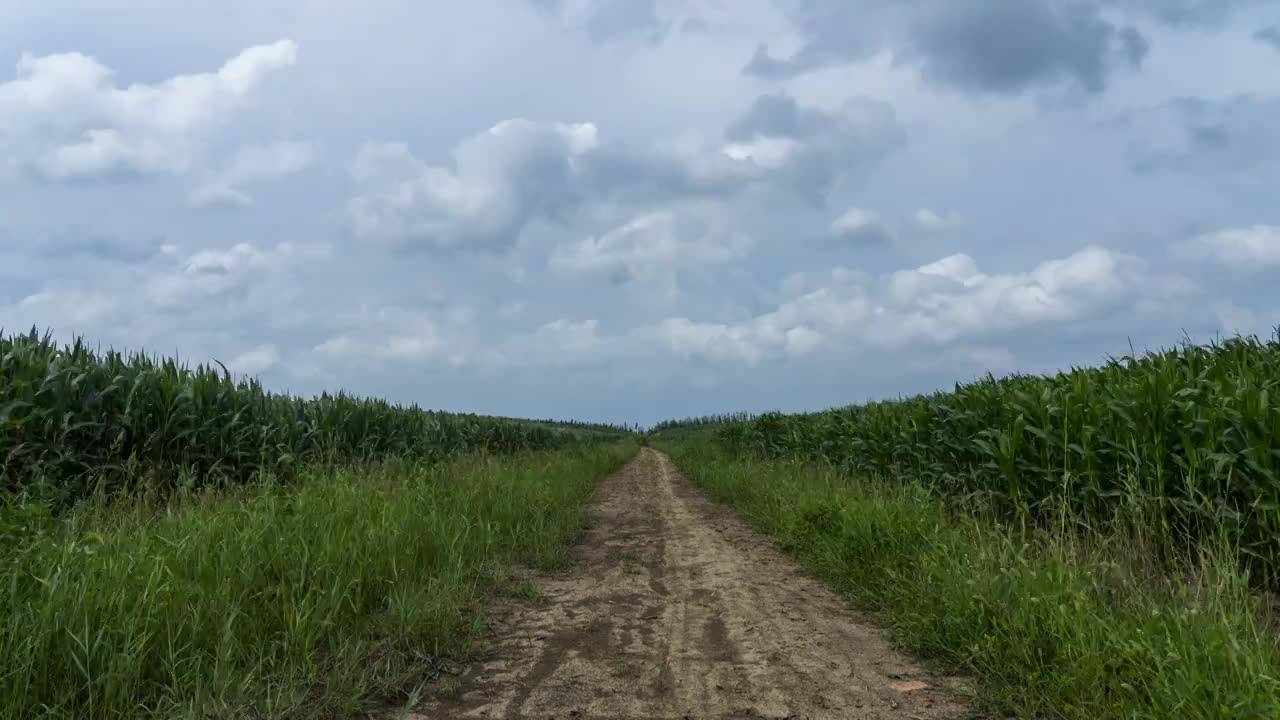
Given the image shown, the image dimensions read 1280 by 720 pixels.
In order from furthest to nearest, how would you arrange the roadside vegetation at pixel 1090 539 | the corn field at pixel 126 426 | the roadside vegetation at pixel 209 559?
the corn field at pixel 126 426 < the roadside vegetation at pixel 1090 539 < the roadside vegetation at pixel 209 559

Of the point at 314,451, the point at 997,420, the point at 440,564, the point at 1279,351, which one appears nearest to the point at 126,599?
the point at 440,564

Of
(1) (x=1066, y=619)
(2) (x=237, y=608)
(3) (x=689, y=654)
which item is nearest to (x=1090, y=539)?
(1) (x=1066, y=619)

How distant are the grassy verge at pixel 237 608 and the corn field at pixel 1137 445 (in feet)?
18.6

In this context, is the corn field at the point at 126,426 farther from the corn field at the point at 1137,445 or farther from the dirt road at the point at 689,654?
the corn field at the point at 1137,445

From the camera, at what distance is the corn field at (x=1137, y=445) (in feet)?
20.3

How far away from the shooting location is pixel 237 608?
14.0 ft

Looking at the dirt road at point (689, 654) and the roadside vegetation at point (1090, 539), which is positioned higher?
the roadside vegetation at point (1090, 539)

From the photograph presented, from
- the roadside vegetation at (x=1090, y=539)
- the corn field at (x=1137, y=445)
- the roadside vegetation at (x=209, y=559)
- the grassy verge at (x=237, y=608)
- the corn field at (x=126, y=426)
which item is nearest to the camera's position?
the grassy verge at (x=237, y=608)

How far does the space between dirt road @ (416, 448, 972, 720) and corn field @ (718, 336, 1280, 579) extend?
8.73 ft

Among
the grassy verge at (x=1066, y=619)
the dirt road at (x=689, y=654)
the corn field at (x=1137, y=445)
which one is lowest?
the dirt road at (x=689, y=654)

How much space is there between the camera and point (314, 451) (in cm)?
1217

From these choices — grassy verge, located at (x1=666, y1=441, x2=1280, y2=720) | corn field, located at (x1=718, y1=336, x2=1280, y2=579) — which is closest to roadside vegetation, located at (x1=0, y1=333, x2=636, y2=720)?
grassy verge, located at (x1=666, y1=441, x2=1280, y2=720)

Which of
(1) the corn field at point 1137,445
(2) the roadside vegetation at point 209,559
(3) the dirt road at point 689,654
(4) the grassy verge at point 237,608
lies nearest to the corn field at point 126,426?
(2) the roadside vegetation at point 209,559

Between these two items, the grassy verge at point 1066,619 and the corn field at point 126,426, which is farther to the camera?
the corn field at point 126,426
